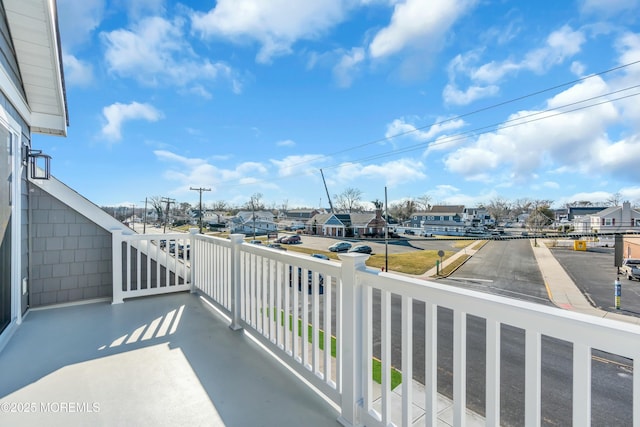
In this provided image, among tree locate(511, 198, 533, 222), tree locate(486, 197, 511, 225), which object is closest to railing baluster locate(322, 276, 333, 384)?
tree locate(486, 197, 511, 225)

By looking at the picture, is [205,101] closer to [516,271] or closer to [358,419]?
[358,419]

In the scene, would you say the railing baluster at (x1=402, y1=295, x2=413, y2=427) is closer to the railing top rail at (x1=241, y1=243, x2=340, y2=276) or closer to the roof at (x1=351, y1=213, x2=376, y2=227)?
the railing top rail at (x1=241, y1=243, x2=340, y2=276)

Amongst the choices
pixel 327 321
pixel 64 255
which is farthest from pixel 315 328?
pixel 64 255

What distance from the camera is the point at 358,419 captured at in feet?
5.12

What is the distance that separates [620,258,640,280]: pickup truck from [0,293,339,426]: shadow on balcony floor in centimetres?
2169

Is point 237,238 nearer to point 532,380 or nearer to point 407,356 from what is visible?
point 407,356

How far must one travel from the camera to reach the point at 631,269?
51.7 feet

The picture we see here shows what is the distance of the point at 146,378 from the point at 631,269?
901 inches

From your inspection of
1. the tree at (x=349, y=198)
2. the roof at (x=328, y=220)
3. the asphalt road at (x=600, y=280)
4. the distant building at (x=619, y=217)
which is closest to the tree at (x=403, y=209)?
the tree at (x=349, y=198)

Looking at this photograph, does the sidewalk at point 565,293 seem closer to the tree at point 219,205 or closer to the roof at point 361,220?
the roof at point 361,220

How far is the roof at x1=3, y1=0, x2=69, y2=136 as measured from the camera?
260cm

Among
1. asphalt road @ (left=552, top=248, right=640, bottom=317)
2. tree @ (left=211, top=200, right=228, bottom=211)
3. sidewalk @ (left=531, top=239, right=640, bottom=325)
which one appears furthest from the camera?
tree @ (left=211, top=200, right=228, bottom=211)

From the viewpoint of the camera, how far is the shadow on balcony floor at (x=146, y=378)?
1.64 meters

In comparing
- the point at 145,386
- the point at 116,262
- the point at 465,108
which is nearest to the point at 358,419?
the point at 145,386
